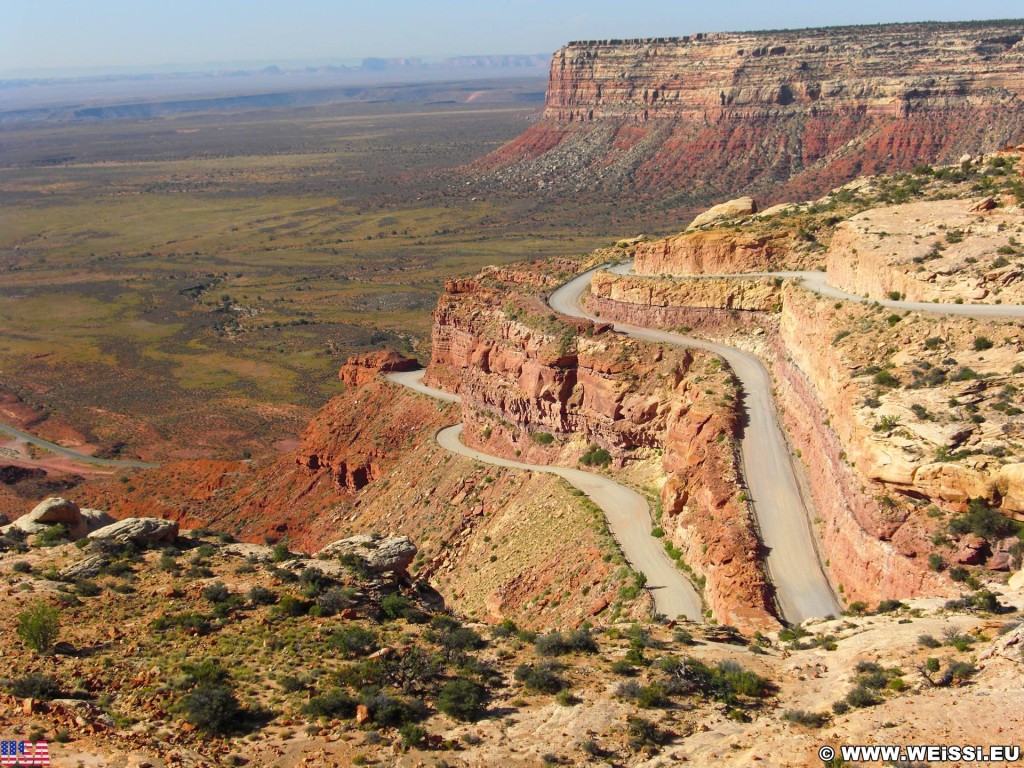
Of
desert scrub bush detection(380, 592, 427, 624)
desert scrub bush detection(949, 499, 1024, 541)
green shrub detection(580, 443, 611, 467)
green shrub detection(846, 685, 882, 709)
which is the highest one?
desert scrub bush detection(949, 499, 1024, 541)

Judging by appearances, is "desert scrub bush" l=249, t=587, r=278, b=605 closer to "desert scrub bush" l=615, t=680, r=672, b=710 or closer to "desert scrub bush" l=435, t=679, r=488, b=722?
"desert scrub bush" l=435, t=679, r=488, b=722

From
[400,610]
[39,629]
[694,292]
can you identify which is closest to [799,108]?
[694,292]

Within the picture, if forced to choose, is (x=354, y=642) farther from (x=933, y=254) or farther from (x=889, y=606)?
(x=933, y=254)

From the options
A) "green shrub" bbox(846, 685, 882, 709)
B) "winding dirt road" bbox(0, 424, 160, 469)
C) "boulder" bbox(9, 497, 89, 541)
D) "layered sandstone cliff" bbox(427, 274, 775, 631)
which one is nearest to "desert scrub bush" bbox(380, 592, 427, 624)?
"layered sandstone cliff" bbox(427, 274, 775, 631)

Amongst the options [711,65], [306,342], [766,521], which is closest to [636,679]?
[766,521]

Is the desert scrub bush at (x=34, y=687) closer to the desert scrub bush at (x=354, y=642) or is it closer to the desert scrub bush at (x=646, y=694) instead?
the desert scrub bush at (x=354, y=642)
